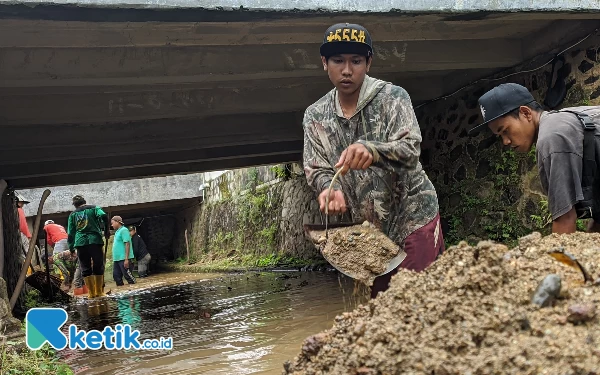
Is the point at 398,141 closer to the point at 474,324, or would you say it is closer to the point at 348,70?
the point at 348,70

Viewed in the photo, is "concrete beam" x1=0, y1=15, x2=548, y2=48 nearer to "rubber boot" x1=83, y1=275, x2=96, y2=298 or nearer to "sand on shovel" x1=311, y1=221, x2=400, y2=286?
"sand on shovel" x1=311, y1=221, x2=400, y2=286

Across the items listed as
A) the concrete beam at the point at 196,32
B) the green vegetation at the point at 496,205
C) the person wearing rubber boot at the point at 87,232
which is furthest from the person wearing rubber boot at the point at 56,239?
the concrete beam at the point at 196,32

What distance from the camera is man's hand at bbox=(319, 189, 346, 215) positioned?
2465 mm

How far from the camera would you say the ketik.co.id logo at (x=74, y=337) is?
4.43m

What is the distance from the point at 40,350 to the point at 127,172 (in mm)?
7222

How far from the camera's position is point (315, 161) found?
9.12 feet

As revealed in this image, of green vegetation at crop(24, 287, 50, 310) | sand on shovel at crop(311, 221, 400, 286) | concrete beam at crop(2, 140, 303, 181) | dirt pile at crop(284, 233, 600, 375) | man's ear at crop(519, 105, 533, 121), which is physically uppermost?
concrete beam at crop(2, 140, 303, 181)

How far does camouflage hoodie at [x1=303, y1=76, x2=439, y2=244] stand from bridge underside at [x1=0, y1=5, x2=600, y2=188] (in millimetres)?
1671

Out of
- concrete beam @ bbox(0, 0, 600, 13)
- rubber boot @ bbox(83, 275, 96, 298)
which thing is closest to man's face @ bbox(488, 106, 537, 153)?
concrete beam @ bbox(0, 0, 600, 13)

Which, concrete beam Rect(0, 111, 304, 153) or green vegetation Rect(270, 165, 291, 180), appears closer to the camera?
concrete beam Rect(0, 111, 304, 153)

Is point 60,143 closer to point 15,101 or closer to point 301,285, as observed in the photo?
point 15,101

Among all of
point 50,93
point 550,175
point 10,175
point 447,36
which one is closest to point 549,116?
point 550,175

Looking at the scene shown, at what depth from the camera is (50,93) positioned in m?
5.81

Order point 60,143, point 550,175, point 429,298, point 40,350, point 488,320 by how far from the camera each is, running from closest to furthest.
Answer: point 488,320 < point 429,298 < point 550,175 < point 40,350 < point 60,143
